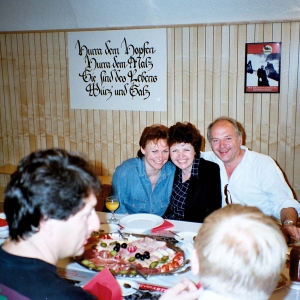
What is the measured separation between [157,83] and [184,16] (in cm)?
83

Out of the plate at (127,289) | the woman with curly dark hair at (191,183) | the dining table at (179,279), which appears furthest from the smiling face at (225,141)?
the plate at (127,289)

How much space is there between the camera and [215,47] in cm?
454

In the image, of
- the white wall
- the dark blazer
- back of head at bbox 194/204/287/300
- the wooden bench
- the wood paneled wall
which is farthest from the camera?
the wooden bench

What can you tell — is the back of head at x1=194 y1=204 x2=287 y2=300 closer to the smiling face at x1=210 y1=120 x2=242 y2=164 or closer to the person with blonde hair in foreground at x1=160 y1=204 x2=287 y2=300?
the person with blonde hair in foreground at x1=160 y1=204 x2=287 y2=300

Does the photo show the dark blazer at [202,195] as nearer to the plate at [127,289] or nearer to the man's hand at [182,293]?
the plate at [127,289]

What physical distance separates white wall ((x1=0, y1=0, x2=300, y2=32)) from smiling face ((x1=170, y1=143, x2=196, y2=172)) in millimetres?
1961

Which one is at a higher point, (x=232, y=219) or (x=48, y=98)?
(x=48, y=98)

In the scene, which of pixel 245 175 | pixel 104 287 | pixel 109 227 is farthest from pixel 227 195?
pixel 104 287

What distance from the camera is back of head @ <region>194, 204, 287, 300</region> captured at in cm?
116

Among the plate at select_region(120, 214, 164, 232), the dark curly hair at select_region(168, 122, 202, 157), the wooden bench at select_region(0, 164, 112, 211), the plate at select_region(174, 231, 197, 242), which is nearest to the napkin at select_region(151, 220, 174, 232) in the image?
the plate at select_region(120, 214, 164, 232)

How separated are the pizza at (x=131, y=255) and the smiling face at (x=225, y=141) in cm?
111

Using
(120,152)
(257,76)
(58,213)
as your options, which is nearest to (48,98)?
(120,152)

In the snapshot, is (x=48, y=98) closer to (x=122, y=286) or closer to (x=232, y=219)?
(x=122, y=286)

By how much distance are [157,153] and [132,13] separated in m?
2.26
